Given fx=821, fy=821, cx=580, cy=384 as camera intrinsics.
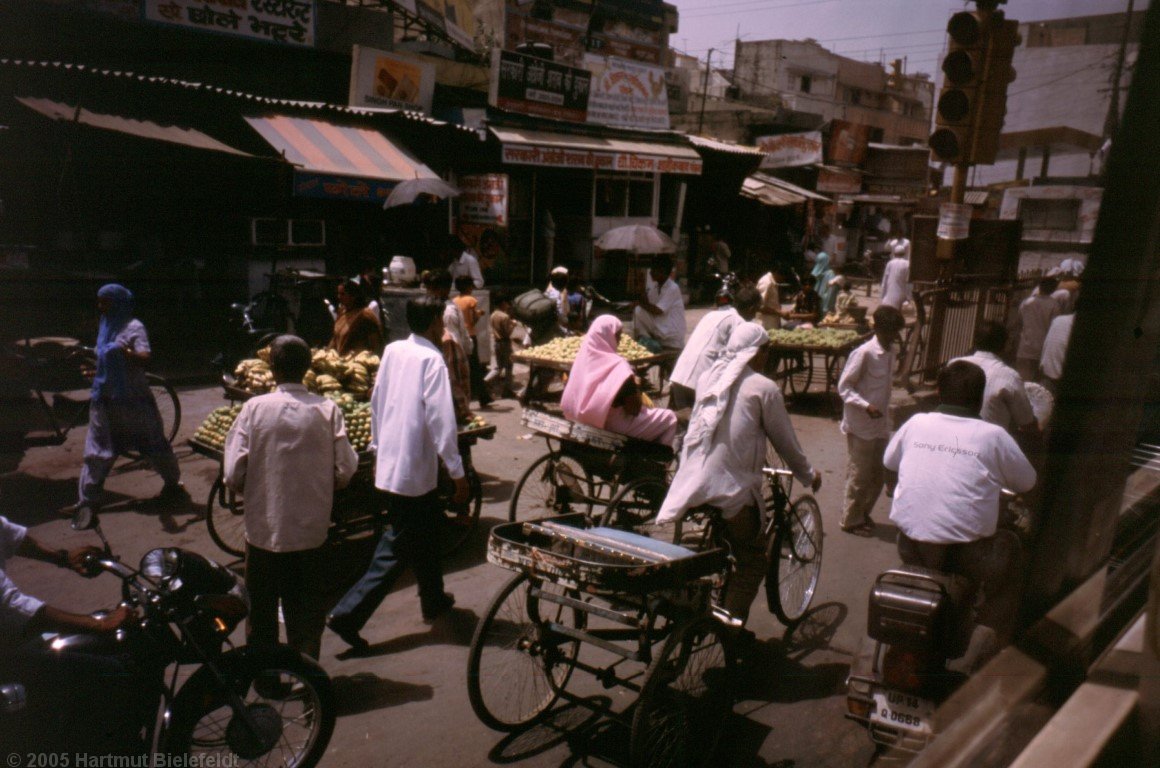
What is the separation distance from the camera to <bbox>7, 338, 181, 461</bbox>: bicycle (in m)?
7.19

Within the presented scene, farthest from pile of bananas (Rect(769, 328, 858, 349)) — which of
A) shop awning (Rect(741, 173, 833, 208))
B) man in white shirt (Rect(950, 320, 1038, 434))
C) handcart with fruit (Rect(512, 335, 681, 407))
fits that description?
shop awning (Rect(741, 173, 833, 208))

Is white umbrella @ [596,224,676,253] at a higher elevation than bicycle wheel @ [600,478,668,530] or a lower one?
higher

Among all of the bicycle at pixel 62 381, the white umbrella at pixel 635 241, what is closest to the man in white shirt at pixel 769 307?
the white umbrella at pixel 635 241

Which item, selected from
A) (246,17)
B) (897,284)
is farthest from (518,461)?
(246,17)

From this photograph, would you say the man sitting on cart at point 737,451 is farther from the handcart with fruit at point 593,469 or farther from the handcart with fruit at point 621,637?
the handcart with fruit at point 593,469

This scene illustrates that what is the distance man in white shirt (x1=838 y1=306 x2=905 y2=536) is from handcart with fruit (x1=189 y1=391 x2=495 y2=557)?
280 centimetres

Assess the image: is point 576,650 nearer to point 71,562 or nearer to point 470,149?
point 71,562

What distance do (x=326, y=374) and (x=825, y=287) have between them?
12.8 m

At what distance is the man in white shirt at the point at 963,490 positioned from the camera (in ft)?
12.3

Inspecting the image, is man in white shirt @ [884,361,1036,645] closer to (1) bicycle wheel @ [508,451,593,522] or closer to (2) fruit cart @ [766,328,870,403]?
(1) bicycle wheel @ [508,451,593,522]

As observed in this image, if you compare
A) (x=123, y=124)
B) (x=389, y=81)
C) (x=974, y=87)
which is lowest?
(x=123, y=124)

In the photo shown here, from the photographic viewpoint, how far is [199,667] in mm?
3158

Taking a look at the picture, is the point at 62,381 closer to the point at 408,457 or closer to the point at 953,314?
→ the point at 408,457

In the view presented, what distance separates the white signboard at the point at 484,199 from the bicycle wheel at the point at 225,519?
33.7ft
